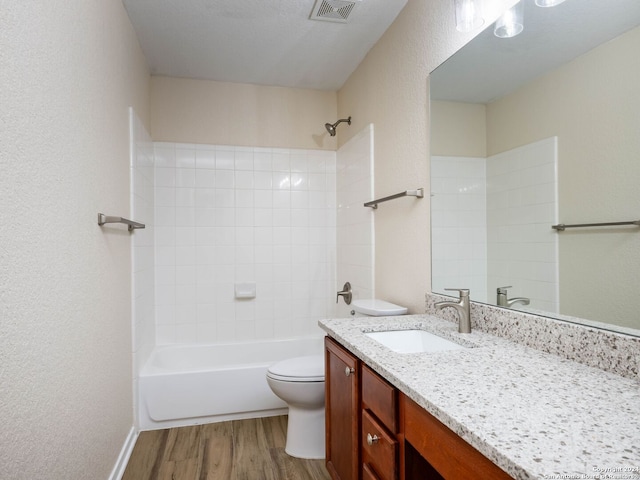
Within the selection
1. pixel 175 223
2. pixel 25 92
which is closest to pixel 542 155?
pixel 25 92

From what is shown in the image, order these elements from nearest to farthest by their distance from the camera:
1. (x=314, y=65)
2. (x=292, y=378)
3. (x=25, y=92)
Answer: (x=25, y=92), (x=292, y=378), (x=314, y=65)

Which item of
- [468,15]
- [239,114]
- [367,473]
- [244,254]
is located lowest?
[367,473]

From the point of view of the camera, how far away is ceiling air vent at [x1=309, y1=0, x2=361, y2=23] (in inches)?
82.7

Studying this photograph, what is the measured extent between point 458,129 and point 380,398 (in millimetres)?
1185

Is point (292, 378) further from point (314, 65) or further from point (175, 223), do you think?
point (314, 65)

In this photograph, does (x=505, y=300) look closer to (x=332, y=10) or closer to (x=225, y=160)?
(x=332, y=10)

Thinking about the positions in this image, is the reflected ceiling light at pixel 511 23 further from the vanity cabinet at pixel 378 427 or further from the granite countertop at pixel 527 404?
the vanity cabinet at pixel 378 427

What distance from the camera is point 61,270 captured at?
1.26m

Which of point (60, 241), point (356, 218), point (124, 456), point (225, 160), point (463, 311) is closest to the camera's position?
point (60, 241)

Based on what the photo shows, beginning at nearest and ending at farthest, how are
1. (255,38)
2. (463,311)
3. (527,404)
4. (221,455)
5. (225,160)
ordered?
(527,404) < (463,311) < (221,455) < (255,38) < (225,160)

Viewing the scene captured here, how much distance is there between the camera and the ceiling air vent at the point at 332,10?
2.10 metres

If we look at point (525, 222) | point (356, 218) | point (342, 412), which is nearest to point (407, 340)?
point (342, 412)

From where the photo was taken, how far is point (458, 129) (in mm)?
1725

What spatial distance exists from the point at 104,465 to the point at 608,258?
205 cm
